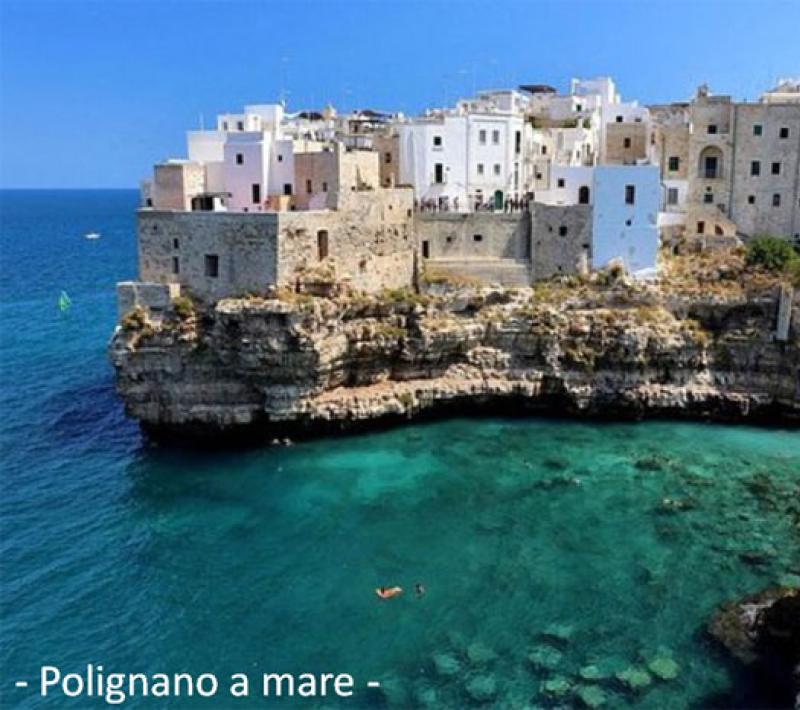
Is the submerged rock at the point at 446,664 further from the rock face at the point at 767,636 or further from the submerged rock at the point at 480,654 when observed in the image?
the rock face at the point at 767,636

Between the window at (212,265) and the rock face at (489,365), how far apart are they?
1.36 meters

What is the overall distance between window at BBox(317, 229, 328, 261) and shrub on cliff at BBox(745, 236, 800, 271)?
64.8ft

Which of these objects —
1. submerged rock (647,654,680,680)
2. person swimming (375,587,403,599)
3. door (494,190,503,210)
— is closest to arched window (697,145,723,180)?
door (494,190,503,210)

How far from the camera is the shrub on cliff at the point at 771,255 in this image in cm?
3900

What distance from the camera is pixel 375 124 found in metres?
52.8

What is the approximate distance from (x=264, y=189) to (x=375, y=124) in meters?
15.5

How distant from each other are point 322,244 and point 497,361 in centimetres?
931

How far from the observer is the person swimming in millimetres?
23609

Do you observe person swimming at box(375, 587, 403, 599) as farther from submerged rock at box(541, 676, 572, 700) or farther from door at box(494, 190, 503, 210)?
door at box(494, 190, 503, 210)

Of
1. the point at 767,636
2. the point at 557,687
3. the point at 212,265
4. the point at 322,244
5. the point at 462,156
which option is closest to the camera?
the point at 557,687

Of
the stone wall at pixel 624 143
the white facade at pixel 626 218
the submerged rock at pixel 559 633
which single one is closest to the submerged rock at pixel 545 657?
the submerged rock at pixel 559 633

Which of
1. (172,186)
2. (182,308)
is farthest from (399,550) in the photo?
(172,186)

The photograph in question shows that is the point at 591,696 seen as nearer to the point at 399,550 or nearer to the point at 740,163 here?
the point at 399,550

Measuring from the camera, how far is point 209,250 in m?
34.8
